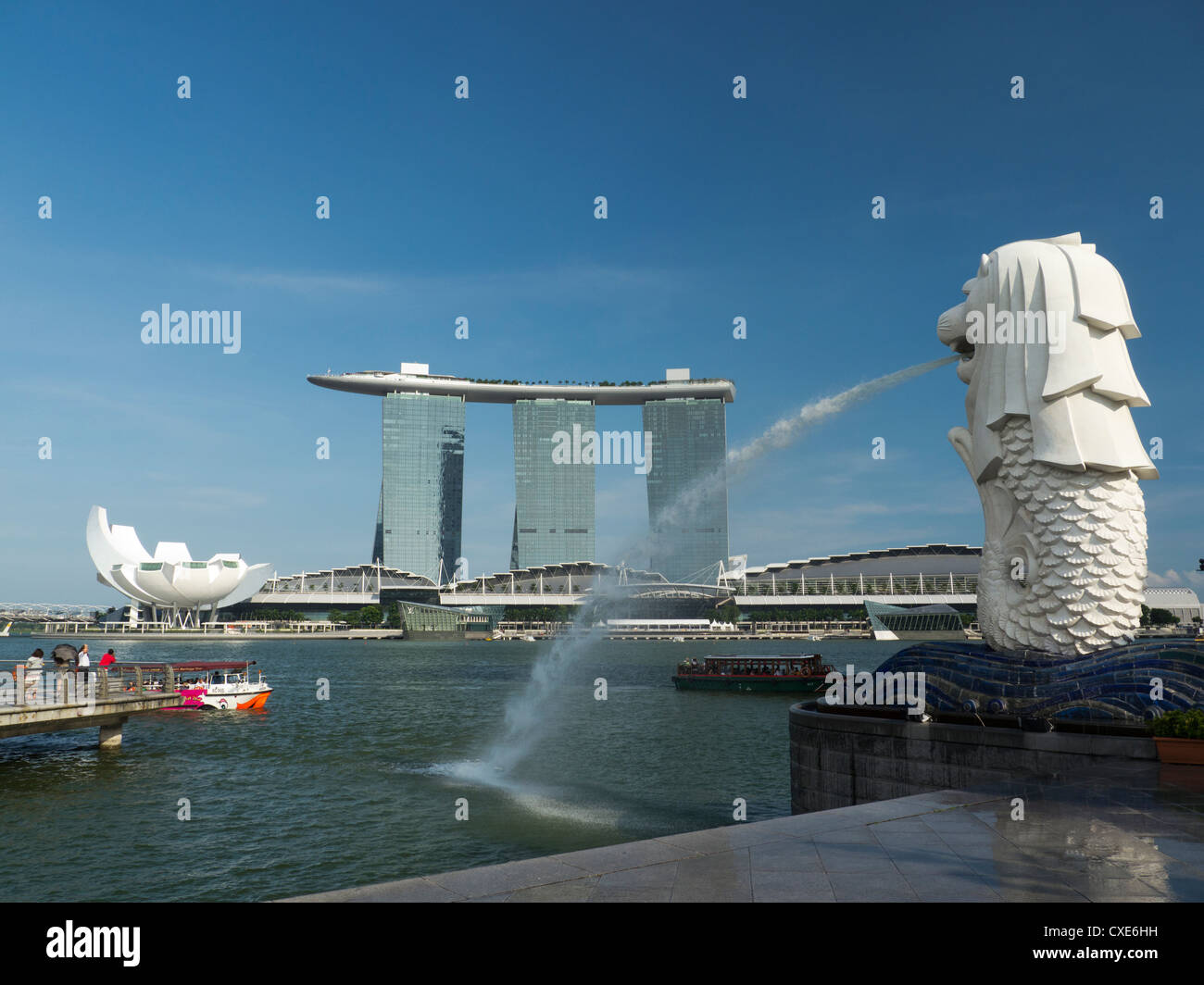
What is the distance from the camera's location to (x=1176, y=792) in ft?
33.1

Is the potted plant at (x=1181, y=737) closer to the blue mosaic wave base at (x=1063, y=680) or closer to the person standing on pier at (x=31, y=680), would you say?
A: the blue mosaic wave base at (x=1063, y=680)

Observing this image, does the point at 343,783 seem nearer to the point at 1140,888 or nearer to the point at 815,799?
the point at 815,799

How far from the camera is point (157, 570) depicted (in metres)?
123

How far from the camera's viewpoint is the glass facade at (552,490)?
194 metres

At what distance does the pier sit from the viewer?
2291cm

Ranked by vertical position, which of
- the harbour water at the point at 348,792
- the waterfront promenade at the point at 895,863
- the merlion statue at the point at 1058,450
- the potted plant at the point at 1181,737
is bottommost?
the harbour water at the point at 348,792

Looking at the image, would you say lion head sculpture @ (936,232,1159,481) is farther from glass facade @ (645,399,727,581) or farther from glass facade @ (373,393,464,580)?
glass facade @ (373,393,464,580)

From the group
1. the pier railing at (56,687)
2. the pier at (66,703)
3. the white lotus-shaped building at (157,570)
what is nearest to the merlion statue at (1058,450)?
the pier at (66,703)

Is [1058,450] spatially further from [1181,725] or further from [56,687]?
[56,687]

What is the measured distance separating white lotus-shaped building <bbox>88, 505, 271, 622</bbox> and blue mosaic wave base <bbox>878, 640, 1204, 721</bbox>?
124364mm

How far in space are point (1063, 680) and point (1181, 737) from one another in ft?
11.8

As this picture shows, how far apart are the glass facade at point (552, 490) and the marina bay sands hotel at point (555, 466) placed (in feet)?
0.67

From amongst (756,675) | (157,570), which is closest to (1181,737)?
(756,675)
